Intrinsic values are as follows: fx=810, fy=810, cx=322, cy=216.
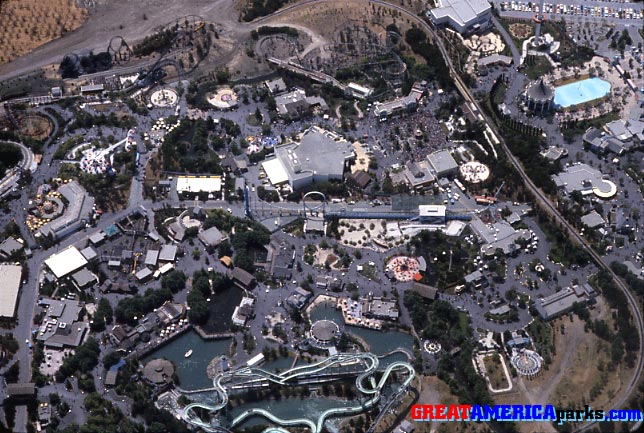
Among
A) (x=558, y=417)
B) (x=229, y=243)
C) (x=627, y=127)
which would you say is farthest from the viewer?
(x=627, y=127)

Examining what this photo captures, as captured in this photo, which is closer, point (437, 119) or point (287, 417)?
point (287, 417)

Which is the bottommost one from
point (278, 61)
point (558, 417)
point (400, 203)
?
point (558, 417)

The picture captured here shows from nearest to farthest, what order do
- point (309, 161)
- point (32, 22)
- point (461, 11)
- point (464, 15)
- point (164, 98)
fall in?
1. point (309, 161)
2. point (164, 98)
3. point (464, 15)
4. point (461, 11)
5. point (32, 22)

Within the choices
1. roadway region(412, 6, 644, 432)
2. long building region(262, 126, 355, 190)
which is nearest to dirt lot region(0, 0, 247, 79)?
long building region(262, 126, 355, 190)

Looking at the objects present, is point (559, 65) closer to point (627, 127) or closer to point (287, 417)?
point (627, 127)

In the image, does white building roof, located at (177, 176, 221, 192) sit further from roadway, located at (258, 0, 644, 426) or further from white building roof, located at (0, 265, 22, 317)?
roadway, located at (258, 0, 644, 426)

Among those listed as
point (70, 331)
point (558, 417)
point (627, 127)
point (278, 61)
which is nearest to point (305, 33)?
point (278, 61)

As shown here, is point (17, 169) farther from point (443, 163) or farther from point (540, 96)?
point (540, 96)

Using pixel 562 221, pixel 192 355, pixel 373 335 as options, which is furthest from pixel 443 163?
pixel 192 355
